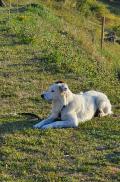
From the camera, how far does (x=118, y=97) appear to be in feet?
45.5

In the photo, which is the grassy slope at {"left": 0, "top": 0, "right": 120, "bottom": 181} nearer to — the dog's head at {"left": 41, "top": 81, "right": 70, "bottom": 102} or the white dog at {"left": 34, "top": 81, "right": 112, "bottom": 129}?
the white dog at {"left": 34, "top": 81, "right": 112, "bottom": 129}

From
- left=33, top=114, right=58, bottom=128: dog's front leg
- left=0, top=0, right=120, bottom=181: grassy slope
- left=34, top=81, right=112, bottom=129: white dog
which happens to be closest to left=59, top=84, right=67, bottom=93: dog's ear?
left=34, top=81, right=112, bottom=129: white dog

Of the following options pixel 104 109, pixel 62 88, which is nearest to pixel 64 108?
pixel 62 88

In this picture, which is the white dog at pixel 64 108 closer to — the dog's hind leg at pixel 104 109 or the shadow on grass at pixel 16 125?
the shadow on grass at pixel 16 125

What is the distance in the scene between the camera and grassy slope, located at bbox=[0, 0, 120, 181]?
873cm

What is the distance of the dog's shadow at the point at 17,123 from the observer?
1035cm

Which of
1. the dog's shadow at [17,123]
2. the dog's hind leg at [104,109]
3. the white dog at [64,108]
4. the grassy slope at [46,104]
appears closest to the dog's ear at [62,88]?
the white dog at [64,108]

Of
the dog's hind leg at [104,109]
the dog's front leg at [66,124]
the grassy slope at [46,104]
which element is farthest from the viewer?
the dog's hind leg at [104,109]

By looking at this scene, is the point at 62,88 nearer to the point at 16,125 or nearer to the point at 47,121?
the point at 47,121

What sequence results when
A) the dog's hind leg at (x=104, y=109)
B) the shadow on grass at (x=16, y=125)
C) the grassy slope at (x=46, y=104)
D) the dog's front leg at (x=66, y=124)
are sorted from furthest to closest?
1. the dog's hind leg at (x=104, y=109)
2. the dog's front leg at (x=66, y=124)
3. the shadow on grass at (x=16, y=125)
4. the grassy slope at (x=46, y=104)

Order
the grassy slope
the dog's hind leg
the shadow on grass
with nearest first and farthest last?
1. the grassy slope
2. the shadow on grass
3. the dog's hind leg

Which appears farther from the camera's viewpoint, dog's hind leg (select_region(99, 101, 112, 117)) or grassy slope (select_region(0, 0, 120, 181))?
dog's hind leg (select_region(99, 101, 112, 117))

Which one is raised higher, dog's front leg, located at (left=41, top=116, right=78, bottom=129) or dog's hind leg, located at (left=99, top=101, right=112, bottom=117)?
dog's front leg, located at (left=41, top=116, right=78, bottom=129)

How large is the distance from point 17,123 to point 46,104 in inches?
74.4
